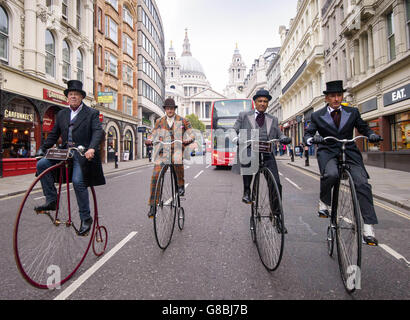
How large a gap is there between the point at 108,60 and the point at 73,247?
28.2 m

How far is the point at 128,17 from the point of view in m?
33.4

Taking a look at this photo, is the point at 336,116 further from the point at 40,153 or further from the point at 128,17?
the point at 128,17

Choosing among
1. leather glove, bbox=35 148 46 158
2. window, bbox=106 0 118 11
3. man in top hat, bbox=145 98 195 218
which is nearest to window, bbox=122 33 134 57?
window, bbox=106 0 118 11

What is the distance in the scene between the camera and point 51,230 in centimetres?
301

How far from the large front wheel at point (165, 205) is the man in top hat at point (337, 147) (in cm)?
206

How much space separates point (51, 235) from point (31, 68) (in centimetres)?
1691

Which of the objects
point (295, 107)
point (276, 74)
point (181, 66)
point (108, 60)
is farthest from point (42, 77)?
point (181, 66)

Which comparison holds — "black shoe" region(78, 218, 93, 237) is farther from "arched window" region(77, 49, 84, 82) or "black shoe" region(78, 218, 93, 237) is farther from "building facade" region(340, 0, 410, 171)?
"arched window" region(77, 49, 84, 82)

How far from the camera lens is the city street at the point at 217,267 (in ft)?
8.42

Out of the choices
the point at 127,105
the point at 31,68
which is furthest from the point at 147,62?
the point at 31,68

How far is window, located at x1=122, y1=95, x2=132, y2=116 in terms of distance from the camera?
105 ft

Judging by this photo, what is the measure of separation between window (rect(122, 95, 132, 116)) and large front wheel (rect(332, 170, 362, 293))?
3152 cm

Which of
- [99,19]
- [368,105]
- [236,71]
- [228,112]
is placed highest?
[236,71]
